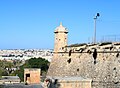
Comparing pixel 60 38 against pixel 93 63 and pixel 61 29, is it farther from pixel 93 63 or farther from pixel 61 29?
pixel 93 63

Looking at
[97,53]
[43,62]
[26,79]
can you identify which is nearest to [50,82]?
[97,53]

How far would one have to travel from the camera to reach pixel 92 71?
21609 mm

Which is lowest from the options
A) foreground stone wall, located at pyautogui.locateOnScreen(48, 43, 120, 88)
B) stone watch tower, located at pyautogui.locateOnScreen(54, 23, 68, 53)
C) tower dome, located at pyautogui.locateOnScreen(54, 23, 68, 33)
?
foreground stone wall, located at pyautogui.locateOnScreen(48, 43, 120, 88)

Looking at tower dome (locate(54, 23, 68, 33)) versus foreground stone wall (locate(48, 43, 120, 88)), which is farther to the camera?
tower dome (locate(54, 23, 68, 33))

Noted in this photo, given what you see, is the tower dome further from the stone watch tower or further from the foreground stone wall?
the foreground stone wall

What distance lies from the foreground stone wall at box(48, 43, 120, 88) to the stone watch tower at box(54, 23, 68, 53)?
661 millimetres

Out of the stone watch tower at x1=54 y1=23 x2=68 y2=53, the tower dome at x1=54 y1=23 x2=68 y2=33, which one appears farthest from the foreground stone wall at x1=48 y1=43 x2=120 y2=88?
the tower dome at x1=54 y1=23 x2=68 y2=33

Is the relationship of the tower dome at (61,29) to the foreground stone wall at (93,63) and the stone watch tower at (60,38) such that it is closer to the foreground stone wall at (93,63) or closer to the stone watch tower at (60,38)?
the stone watch tower at (60,38)

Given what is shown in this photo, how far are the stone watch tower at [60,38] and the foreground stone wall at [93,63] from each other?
66 centimetres

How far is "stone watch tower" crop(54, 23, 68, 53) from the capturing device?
89.8 ft

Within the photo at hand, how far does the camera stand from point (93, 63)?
71.6 ft

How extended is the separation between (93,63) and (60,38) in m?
6.50

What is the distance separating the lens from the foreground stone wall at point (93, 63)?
19.8m

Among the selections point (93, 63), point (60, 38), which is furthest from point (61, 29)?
point (93, 63)
